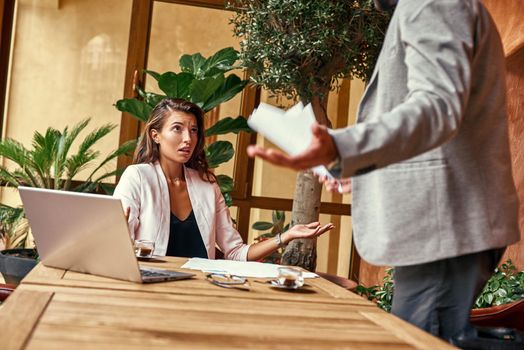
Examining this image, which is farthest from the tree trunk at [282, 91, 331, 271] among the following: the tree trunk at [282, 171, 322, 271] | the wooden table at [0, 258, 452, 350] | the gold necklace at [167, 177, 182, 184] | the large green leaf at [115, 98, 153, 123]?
the wooden table at [0, 258, 452, 350]

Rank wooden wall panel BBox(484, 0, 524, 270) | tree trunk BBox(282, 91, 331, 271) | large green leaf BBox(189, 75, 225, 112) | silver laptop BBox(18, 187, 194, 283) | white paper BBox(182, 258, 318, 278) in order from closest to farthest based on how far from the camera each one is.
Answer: silver laptop BBox(18, 187, 194, 283) → white paper BBox(182, 258, 318, 278) → wooden wall panel BBox(484, 0, 524, 270) → tree trunk BBox(282, 91, 331, 271) → large green leaf BBox(189, 75, 225, 112)

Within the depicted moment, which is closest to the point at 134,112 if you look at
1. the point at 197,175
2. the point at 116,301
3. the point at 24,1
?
the point at 197,175

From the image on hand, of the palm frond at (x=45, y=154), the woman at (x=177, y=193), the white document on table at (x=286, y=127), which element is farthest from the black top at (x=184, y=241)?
the white document on table at (x=286, y=127)

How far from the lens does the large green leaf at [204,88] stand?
4.38 m

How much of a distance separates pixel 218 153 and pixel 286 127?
3.50 m

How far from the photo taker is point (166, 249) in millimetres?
3119

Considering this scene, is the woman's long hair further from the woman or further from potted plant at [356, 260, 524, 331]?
potted plant at [356, 260, 524, 331]

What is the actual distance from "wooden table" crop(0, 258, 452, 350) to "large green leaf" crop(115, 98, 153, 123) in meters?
2.94

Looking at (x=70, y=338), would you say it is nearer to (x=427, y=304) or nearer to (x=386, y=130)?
(x=386, y=130)

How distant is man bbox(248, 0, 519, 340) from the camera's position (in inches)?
51.6

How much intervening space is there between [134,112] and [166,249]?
5.59 ft

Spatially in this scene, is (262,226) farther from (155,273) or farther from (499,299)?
(155,273)

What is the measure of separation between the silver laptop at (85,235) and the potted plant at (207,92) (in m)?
2.65

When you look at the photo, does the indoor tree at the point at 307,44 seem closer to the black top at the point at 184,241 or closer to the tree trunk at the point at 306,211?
the tree trunk at the point at 306,211
